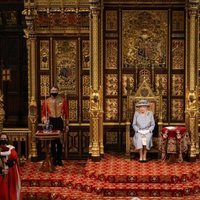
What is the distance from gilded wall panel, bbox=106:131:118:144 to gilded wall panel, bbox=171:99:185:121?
56.6 inches

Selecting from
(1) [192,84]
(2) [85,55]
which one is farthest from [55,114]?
(1) [192,84]

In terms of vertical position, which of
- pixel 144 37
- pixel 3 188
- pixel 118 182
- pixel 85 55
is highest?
pixel 144 37

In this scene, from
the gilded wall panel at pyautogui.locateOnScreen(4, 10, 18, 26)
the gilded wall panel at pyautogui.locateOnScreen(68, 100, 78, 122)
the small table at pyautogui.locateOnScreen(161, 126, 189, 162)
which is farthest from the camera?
the gilded wall panel at pyautogui.locateOnScreen(4, 10, 18, 26)

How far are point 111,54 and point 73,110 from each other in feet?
5.45

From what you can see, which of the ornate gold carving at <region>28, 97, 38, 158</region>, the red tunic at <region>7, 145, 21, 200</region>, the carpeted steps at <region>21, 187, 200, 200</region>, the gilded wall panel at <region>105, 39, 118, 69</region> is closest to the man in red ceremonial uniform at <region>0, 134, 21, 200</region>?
the red tunic at <region>7, 145, 21, 200</region>

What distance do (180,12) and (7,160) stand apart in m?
5.86

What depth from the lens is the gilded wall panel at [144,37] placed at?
16531 millimetres

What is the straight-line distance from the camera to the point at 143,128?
15797mm

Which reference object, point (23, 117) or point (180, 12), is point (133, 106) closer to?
point (180, 12)

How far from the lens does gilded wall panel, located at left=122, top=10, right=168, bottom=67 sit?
16531 millimetres

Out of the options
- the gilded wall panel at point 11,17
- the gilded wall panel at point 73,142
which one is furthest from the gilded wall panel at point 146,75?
the gilded wall panel at point 11,17

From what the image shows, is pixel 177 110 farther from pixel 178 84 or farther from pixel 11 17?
pixel 11 17

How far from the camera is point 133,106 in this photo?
16.3 metres

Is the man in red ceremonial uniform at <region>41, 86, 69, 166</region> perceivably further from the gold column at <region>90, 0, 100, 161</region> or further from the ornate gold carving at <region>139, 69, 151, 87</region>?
the ornate gold carving at <region>139, 69, 151, 87</region>
